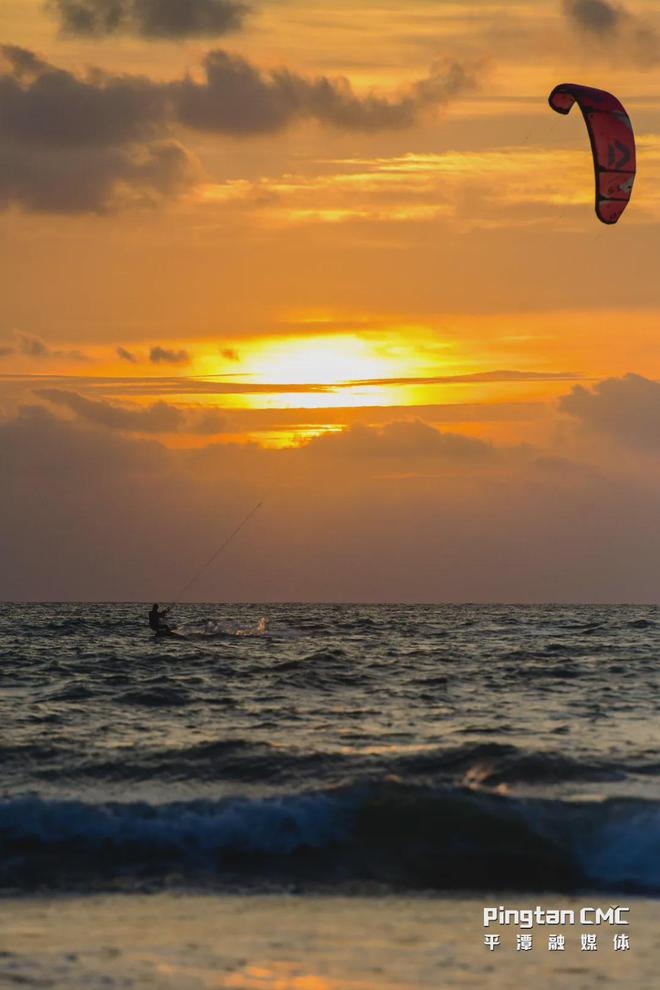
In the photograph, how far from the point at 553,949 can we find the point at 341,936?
6.32ft

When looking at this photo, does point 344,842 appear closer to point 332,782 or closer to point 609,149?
point 332,782

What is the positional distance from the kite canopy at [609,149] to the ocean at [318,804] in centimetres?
1003

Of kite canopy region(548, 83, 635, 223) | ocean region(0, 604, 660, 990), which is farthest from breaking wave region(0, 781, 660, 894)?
kite canopy region(548, 83, 635, 223)

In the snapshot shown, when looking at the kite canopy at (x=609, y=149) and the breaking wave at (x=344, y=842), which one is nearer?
the breaking wave at (x=344, y=842)

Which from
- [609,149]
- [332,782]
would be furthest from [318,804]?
[609,149]

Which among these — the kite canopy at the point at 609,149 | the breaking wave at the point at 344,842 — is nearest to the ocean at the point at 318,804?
the breaking wave at the point at 344,842

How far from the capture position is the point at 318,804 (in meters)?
16.7

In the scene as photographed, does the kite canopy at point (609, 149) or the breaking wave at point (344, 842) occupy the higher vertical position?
the kite canopy at point (609, 149)

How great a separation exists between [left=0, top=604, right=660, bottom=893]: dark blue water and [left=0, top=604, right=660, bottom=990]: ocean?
4 centimetres

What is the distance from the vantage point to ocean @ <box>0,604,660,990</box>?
13.0 m

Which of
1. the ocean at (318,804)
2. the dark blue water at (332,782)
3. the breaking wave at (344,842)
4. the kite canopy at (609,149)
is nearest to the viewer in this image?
the ocean at (318,804)

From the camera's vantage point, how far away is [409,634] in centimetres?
5853

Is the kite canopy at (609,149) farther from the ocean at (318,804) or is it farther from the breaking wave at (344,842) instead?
the breaking wave at (344,842)

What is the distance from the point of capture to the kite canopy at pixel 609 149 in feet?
80.2
